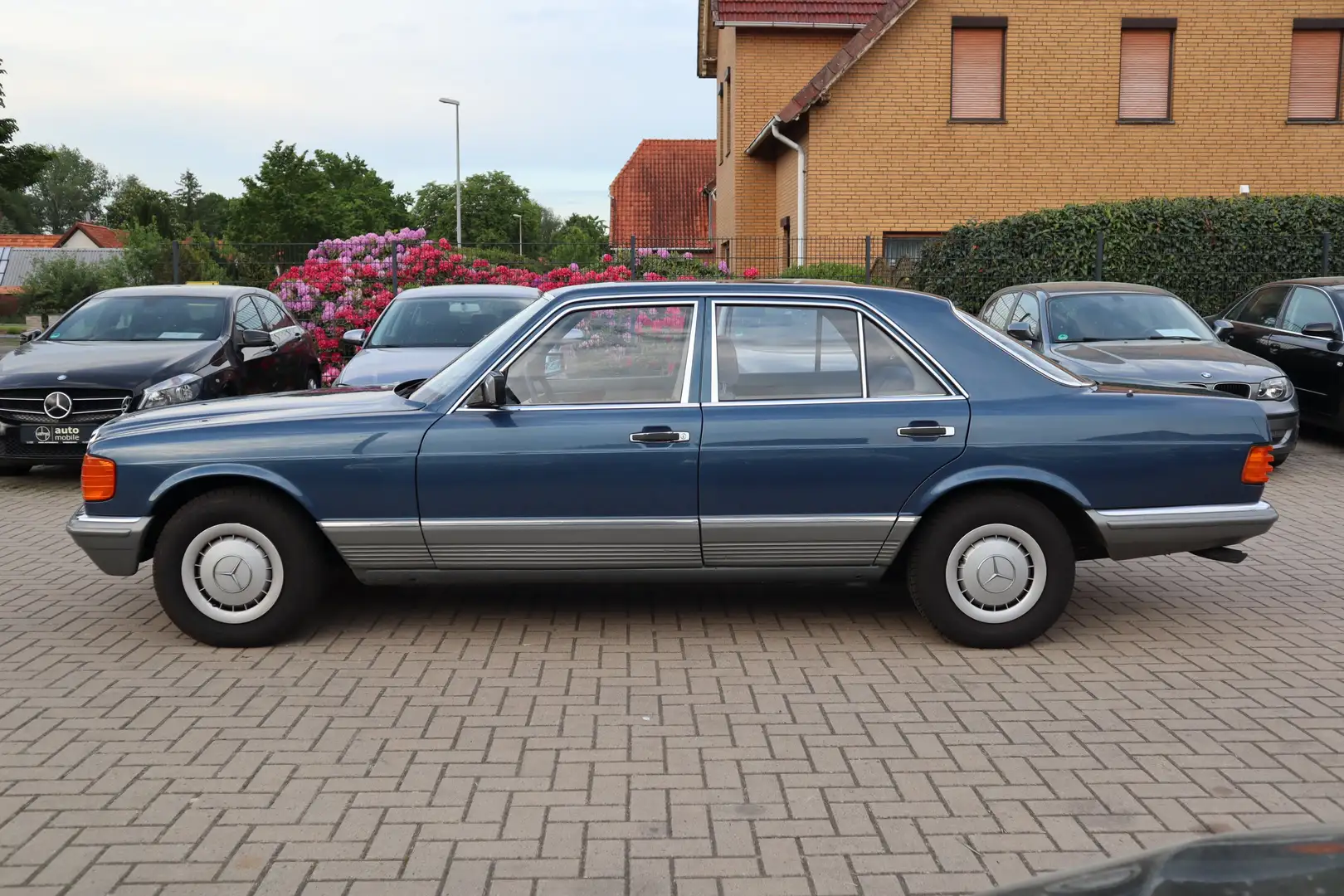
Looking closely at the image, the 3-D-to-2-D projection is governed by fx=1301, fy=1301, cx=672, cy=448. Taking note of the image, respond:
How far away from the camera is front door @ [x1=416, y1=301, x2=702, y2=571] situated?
18.8 feet

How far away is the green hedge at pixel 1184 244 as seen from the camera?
17016 mm

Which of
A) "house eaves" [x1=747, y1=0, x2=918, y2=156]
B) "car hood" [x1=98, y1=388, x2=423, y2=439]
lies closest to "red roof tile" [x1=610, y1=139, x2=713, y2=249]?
"house eaves" [x1=747, y1=0, x2=918, y2=156]

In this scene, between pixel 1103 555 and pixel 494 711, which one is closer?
pixel 494 711

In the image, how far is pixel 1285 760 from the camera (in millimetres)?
4531

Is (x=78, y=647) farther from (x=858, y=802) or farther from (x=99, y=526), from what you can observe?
(x=858, y=802)

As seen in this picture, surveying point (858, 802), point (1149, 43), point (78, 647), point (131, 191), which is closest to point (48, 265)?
point (1149, 43)

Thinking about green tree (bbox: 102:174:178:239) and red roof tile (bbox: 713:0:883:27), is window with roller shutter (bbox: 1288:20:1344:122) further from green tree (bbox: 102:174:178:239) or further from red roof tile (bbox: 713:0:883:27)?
green tree (bbox: 102:174:178:239)

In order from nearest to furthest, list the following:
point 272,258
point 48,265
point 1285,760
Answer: point 1285,760, point 272,258, point 48,265

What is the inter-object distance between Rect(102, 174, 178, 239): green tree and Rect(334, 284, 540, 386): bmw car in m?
55.1

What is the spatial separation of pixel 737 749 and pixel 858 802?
60 centimetres

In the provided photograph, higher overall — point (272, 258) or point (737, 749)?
point (272, 258)

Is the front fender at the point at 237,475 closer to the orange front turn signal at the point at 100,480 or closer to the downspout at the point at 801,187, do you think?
the orange front turn signal at the point at 100,480

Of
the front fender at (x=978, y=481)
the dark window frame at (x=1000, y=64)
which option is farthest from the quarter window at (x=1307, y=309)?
the dark window frame at (x=1000, y=64)

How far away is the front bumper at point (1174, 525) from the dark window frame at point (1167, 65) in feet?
62.8
